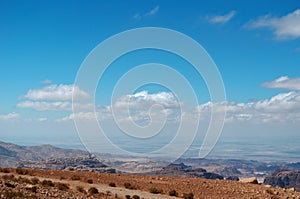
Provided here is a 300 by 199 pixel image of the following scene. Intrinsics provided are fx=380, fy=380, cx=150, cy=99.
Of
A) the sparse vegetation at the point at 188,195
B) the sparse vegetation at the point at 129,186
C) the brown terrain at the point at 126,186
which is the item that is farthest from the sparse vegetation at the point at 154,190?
the sparse vegetation at the point at 188,195

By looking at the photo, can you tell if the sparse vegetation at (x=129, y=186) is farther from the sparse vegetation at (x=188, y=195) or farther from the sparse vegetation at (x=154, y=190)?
the sparse vegetation at (x=188, y=195)

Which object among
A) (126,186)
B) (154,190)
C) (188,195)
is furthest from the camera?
(126,186)

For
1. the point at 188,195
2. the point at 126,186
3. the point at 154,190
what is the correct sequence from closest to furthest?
the point at 188,195 < the point at 154,190 < the point at 126,186

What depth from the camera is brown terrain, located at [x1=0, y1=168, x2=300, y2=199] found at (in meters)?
29.3

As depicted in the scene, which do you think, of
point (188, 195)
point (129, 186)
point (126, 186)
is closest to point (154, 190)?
point (129, 186)

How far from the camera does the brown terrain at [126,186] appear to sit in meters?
29.3

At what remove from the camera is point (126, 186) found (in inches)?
1367

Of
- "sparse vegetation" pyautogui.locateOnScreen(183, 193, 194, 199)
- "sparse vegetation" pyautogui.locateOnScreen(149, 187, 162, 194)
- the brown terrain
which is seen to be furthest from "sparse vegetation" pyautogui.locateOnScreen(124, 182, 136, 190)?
"sparse vegetation" pyautogui.locateOnScreen(183, 193, 194, 199)

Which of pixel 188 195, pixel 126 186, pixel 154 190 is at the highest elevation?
pixel 126 186

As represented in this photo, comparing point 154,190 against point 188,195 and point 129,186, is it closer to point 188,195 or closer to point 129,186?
point 129,186

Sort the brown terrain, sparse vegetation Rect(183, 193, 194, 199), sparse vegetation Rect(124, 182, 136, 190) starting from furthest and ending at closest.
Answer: sparse vegetation Rect(124, 182, 136, 190) < sparse vegetation Rect(183, 193, 194, 199) < the brown terrain

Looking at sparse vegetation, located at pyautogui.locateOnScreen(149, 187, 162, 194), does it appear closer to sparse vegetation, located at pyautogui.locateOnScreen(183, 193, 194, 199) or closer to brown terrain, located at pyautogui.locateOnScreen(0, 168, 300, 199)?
brown terrain, located at pyautogui.locateOnScreen(0, 168, 300, 199)

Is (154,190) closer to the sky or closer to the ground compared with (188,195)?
closer to the sky

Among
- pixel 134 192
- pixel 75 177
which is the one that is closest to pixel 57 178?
pixel 75 177
